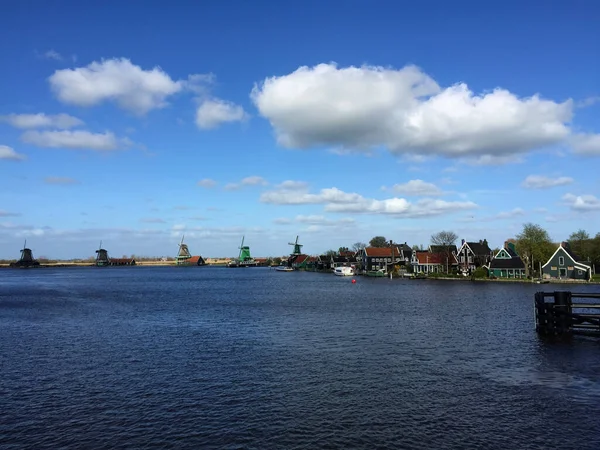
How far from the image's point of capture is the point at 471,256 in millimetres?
136375

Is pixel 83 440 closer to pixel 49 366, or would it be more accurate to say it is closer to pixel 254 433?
pixel 254 433

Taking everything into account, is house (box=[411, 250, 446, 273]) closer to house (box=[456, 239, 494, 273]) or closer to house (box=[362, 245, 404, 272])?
house (box=[456, 239, 494, 273])

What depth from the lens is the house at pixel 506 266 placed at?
4552 inches

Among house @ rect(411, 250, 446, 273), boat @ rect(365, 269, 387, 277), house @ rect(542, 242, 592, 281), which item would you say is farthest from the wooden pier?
boat @ rect(365, 269, 387, 277)

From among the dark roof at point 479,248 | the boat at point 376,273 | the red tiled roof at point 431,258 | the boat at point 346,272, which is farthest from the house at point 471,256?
the boat at point 346,272

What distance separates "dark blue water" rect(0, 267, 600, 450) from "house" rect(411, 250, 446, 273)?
3922 inches

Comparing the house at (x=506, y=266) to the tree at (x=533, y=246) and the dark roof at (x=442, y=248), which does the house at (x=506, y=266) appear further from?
the dark roof at (x=442, y=248)

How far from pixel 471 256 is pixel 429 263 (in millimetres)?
13616

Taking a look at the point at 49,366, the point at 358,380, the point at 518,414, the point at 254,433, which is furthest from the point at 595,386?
the point at 49,366

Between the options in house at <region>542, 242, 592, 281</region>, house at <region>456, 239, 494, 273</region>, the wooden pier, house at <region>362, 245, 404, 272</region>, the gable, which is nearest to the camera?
the wooden pier

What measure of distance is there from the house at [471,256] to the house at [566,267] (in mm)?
30768

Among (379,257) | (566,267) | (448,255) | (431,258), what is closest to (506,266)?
(566,267)

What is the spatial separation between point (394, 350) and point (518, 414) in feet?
44.8

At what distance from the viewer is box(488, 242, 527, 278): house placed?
115625mm
